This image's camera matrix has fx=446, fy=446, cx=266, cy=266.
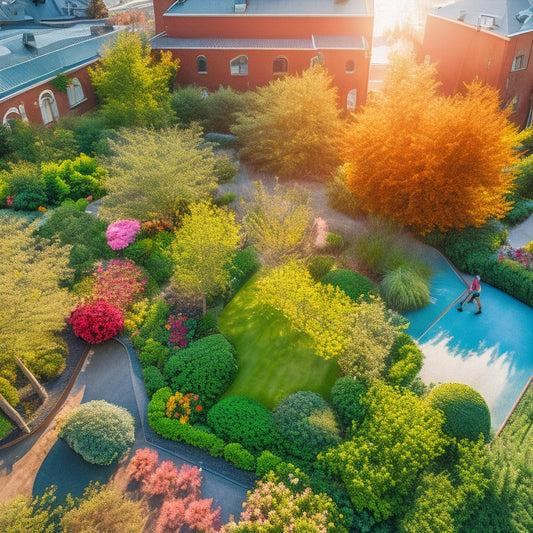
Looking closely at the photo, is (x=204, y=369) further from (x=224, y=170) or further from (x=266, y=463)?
(x=224, y=170)

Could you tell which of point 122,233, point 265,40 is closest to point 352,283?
point 122,233

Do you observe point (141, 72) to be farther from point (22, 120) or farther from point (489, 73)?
point (489, 73)

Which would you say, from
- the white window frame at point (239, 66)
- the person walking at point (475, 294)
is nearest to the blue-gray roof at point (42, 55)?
the white window frame at point (239, 66)

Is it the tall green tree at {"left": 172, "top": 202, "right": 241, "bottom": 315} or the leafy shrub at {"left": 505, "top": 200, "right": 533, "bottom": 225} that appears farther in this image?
the leafy shrub at {"left": 505, "top": 200, "right": 533, "bottom": 225}

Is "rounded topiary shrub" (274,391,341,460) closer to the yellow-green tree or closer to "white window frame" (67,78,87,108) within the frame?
the yellow-green tree

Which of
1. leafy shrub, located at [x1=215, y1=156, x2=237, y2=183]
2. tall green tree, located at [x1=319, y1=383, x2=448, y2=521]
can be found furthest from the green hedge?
leafy shrub, located at [x1=215, y1=156, x2=237, y2=183]

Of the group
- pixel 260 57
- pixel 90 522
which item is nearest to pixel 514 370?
pixel 90 522

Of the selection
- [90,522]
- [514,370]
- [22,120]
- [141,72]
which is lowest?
[514,370]
